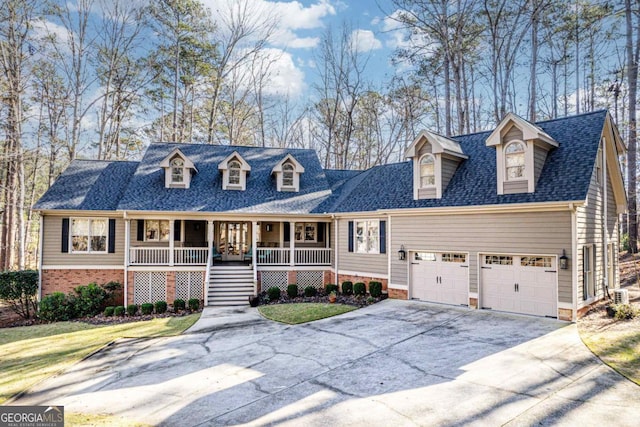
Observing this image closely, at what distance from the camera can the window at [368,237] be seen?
1538cm

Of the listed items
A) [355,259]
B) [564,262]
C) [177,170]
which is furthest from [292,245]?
[564,262]

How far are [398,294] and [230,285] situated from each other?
711 cm

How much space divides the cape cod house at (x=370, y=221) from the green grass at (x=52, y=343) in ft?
8.76

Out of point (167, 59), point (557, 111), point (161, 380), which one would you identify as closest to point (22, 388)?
point (161, 380)

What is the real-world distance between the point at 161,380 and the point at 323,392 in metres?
3.44

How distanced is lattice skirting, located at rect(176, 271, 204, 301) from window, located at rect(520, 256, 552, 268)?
12.7 metres

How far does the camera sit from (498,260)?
11586 mm

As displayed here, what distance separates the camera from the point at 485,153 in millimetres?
13617

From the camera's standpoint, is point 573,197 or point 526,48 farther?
point 526,48

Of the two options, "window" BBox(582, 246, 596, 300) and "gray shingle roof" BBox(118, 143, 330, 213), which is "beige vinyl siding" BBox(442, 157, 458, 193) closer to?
"window" BBox(582, 246, 596, 300)

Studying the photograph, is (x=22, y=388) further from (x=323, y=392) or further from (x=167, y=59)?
(x=167, y=59)

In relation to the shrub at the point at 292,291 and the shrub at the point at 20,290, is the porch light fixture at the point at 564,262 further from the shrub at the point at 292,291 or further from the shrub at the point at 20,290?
the shrub at the point at 20,290

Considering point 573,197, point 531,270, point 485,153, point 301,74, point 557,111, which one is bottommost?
point 531,270

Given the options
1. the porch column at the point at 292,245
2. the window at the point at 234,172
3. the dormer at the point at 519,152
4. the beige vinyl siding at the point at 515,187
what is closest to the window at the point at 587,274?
the beige vinyl siding at the point at 515,187
